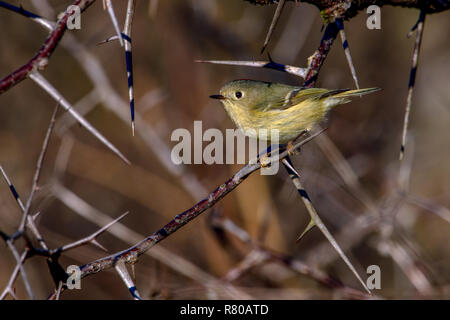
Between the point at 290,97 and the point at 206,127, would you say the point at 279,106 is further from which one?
the point at 206,127

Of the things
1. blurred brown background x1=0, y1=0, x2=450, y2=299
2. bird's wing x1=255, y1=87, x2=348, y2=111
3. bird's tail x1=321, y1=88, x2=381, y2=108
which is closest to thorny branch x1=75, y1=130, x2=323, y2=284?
bird's wing x1=255, y1=87, x2=348, y2=111

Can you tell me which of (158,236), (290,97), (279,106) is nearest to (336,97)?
(290,97)

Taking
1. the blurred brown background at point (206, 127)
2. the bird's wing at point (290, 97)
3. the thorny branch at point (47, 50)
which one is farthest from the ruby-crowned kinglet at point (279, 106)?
the thorny branch at point (47, 50)

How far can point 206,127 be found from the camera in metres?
5.97

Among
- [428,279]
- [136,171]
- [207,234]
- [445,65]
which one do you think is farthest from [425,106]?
[136,171]

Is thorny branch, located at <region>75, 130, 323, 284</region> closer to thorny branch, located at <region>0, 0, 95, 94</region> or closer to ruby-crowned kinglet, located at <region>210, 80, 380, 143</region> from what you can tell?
thorny branch, located at <region>0, 0, 95, 94</region>

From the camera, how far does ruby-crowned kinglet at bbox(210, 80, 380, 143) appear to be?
3.79 metres

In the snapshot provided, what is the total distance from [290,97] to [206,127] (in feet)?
7.37

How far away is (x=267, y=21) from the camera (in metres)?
6.85

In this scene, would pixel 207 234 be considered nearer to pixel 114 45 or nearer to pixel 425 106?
pixel 114 45

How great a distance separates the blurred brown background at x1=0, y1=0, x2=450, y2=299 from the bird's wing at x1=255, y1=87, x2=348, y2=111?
1.55 meters

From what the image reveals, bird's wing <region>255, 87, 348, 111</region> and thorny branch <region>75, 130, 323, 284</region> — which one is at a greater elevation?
bird's wing <region>255, 87, 348, 111</region>

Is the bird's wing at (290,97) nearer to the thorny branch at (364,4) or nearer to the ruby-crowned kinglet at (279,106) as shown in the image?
the ruby-crowned kinglet at (279,106)

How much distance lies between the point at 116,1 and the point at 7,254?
3.55 m
